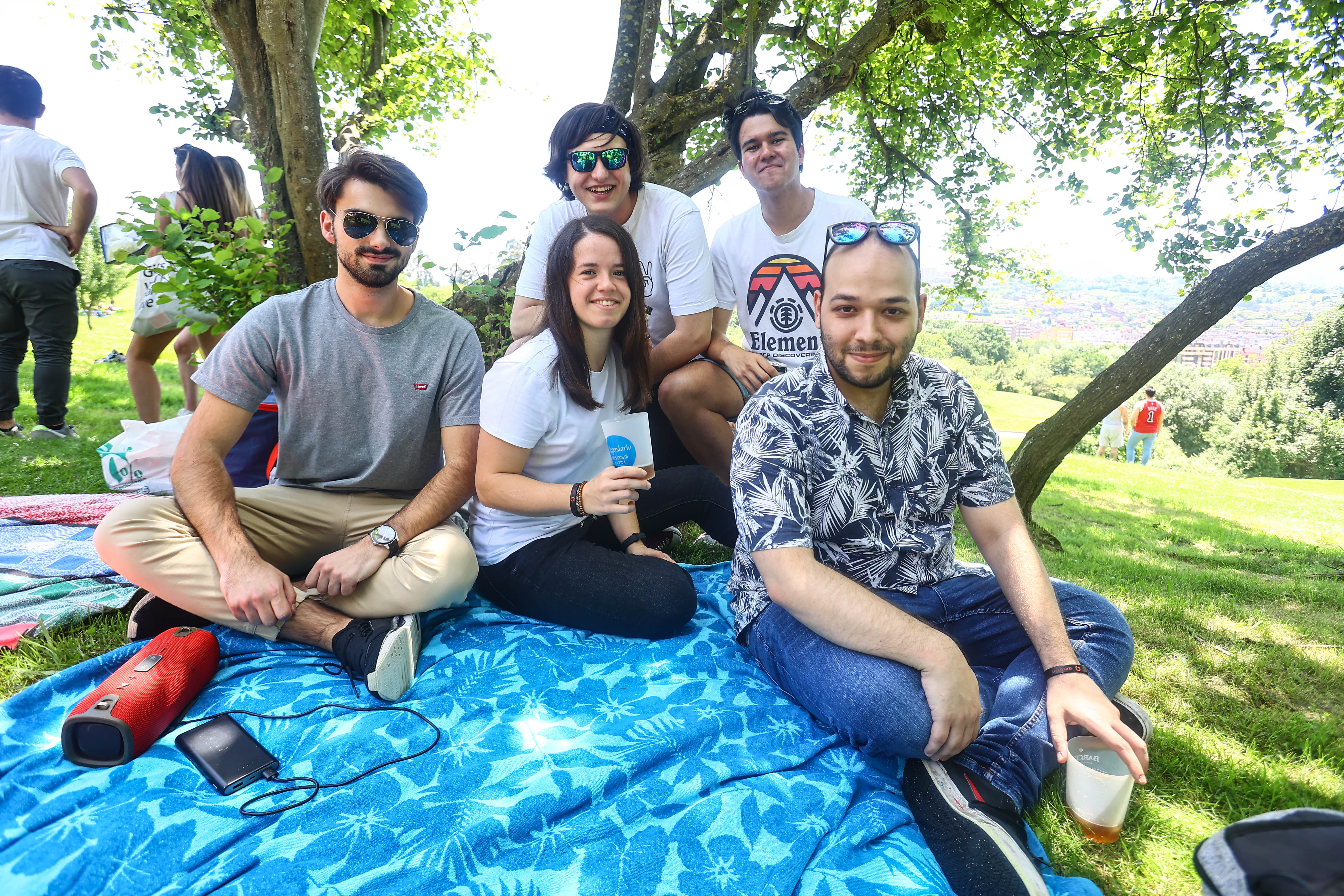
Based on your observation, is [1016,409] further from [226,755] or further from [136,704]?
[136,704]

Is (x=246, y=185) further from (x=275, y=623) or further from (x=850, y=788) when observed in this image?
(x=850, y=788)

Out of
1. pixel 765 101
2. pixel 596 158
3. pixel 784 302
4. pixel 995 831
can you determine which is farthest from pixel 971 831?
pixel 765 101

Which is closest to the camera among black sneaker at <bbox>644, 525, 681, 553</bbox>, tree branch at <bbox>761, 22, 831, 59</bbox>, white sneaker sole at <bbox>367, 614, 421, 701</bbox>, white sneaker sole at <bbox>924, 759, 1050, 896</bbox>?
white sneaker sole at <bbox>924, 759, 1050, 896</bbox>

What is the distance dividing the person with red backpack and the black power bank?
19.1 meters

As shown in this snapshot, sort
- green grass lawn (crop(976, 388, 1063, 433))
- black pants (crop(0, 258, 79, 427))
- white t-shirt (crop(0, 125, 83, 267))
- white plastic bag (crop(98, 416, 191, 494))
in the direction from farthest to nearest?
green grass lawn (crop(976, 388, 1063, 433)) → black pants (crop(0, 258, 79, 427)) → white t-shirt (crop(0, 125, 83, 267)) → white plastic bag (crop(98, 416, 191, 494))

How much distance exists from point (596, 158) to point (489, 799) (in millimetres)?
2930

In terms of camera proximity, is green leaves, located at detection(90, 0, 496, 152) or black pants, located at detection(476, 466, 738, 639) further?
green leaves, located at detection(90, 0, 496, 152)

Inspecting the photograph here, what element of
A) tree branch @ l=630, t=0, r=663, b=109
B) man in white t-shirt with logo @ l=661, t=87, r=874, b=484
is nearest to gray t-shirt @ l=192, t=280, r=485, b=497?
man in white t-shirt with logo @ l=661, t=87, r=874, b=484

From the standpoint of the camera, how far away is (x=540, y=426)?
2.69m

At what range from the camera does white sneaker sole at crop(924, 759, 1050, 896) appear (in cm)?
154

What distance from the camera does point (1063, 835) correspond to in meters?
1.84

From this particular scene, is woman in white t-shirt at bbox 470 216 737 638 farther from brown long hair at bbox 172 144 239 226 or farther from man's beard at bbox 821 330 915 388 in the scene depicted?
brown long hair at bbox 172 144 239 226

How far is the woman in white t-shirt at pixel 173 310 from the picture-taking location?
176 inches

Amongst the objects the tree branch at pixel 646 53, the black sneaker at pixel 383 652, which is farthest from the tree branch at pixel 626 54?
the black sneaker at pixel 383 652
